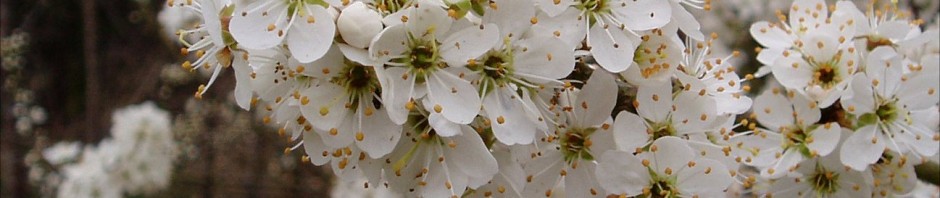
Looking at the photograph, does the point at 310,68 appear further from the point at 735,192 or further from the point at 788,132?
the point at 735,192

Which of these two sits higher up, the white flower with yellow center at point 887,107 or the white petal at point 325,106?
the white petal at point 325,106

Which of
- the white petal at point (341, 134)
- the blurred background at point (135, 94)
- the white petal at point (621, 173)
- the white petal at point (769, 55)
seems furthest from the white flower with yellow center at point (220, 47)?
the blurred background at point (135, 94)

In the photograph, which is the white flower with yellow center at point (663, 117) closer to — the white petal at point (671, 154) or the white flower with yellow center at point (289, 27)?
the white petal at point (671, 154)

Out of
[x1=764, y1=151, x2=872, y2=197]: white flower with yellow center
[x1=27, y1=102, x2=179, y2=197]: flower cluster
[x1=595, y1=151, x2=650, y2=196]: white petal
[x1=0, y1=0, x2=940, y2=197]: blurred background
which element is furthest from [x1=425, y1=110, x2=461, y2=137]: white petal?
[x1=27, y1=102, x2=179, y2=197]: flower cluster

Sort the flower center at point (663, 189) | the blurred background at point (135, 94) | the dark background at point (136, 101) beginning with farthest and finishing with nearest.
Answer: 1. the dark background at point (136, 101)
2. the blurred background at point (135, 94)
3. the flower center at point (663, 189)

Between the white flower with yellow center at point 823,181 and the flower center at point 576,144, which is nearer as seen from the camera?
the flower center at point 576,144

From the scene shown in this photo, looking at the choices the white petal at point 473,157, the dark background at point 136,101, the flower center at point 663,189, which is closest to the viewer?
the white petal at point 473,157

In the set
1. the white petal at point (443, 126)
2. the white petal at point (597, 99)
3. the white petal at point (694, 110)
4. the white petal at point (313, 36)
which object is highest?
the white petal at point (313, 36)

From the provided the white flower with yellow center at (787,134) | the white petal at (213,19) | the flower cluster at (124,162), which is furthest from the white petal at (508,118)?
the flower cluster at (124,162)

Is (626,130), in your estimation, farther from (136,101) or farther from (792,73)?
(136,101)
